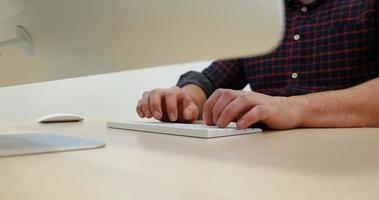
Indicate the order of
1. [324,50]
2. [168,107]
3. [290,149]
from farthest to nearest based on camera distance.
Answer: [324,50] → [168,107] → [290,149]

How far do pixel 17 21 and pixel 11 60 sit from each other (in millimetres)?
92

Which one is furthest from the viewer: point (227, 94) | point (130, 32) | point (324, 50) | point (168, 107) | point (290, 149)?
point (324, 50)

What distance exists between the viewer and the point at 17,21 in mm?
501

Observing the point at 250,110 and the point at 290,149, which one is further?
the point at 250,110

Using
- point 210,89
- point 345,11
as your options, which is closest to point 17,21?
point 210,89

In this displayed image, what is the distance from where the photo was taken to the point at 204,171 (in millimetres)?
398

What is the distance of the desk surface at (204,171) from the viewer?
0.32 meters

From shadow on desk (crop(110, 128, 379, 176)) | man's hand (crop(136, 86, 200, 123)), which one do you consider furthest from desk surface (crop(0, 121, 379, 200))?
man's hand (crop(136, 86, 200, 123))

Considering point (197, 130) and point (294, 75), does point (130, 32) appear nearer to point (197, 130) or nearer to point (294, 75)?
point (197, 130)

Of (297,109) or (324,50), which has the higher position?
(324,50)

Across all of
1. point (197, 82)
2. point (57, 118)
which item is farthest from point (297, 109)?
point (57, 118)

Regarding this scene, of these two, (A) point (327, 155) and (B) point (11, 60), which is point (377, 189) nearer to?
(A) point (327, 155)

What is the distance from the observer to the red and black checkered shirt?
1.25m

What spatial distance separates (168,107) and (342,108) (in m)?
0.38
